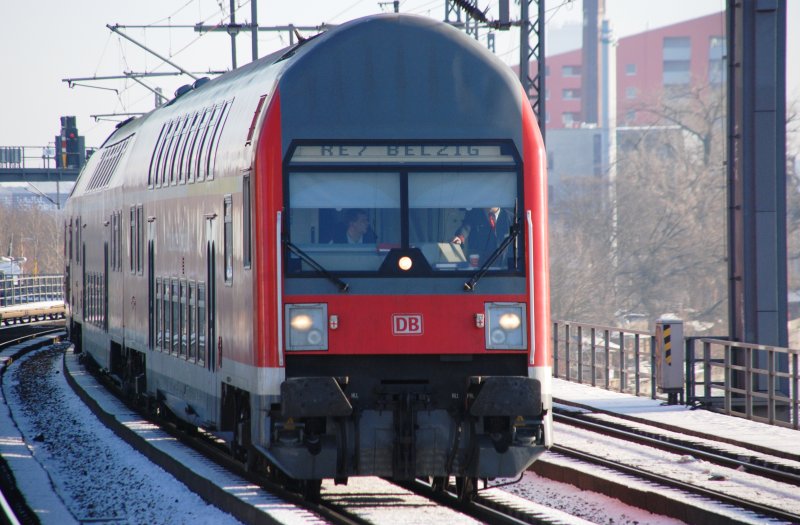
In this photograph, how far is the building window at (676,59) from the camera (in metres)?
126

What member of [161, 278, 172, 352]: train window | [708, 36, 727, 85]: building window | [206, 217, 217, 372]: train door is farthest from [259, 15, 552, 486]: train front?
[708, 36, 727, 85]: building window

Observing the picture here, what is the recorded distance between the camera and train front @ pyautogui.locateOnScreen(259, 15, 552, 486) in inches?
406

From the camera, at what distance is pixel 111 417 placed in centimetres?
1834

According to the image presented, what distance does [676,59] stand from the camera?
128 m

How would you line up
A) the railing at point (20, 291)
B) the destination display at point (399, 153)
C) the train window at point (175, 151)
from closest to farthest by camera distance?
1. the destination display at point (399, 153)
2. the train window at point (175, 151)
3. the railing at point (20, 291)

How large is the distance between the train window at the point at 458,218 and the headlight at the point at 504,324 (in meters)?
0.30

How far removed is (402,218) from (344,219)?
1.38ft

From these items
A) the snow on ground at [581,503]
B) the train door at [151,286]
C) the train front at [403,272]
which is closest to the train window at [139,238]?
the train door at [151,286]

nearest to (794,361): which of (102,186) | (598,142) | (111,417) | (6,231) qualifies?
(111,417)

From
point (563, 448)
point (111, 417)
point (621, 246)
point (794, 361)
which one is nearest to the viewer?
point (563, 448)

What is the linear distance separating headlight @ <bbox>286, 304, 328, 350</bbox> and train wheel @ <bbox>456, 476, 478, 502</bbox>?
5.75ft

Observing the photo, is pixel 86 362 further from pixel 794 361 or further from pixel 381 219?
pixel 381 219

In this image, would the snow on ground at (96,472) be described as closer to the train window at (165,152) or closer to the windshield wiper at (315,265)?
the windshield wiper at (315,265)

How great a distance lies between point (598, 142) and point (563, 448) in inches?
3998
